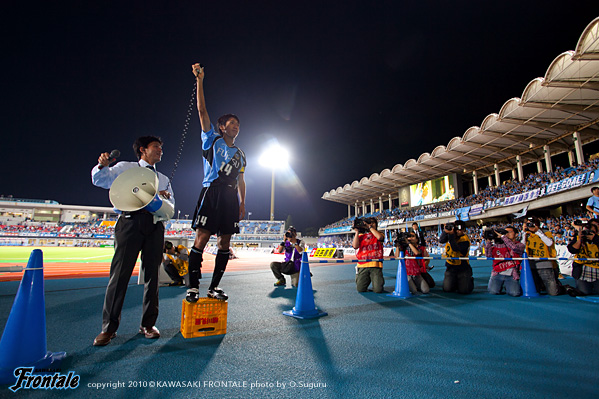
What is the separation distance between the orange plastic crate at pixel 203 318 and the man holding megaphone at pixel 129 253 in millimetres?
314

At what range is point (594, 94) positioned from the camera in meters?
18.6

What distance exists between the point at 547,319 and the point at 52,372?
204 inches

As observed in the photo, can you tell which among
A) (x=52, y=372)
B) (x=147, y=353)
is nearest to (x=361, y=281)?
(x=147, y=353)

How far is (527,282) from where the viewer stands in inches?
209

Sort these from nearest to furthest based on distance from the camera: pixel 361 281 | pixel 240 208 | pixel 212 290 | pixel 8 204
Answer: pixel 212 290 < pixel 240 208 < pixel 361 281 < pixel 8 204

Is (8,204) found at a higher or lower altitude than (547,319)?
higher

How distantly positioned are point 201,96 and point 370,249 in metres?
4.61

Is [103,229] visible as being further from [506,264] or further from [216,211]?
[506,264]

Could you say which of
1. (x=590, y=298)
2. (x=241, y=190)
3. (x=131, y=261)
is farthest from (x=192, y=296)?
(x=590, y=298)

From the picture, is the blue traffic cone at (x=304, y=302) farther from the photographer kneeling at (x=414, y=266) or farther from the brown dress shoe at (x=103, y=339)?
the photographer kneeling at (x=414, y=266)

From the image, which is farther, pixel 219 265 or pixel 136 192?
pixel 219 265

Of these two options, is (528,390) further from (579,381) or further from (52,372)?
(52,372)

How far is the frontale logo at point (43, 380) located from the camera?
5.37 feet

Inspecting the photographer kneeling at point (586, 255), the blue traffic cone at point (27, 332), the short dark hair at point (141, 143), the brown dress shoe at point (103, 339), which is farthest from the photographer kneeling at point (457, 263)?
the blue traffic cone at point (27, 332)
